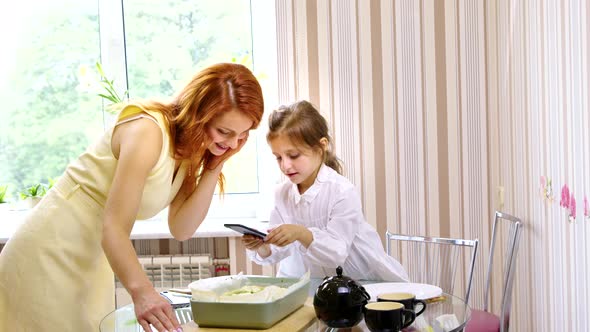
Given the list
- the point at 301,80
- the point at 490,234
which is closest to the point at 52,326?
the point at 301,80

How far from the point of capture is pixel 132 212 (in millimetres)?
1687

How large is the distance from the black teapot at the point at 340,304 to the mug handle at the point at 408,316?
11 cm

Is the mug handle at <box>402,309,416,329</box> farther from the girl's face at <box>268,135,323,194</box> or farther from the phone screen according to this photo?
the girl's face at <box>268,135,323,194</box>

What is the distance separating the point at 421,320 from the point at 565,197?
897 mm

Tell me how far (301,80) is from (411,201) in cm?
72

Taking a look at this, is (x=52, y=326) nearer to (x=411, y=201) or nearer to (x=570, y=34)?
(x=570, y=34)

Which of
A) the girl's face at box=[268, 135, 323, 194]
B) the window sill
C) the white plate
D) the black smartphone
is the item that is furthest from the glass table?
the window sill

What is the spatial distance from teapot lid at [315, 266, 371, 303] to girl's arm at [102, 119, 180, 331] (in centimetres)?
31

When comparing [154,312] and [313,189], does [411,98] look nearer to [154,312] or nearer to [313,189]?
[313,189]

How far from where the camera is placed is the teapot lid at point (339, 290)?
5.28 feet

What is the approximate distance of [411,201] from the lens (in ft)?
11.2

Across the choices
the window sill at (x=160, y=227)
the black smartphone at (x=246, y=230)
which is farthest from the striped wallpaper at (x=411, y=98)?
the black smartphone at (x=246, y=230)

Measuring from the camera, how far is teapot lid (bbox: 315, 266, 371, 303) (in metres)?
1.61

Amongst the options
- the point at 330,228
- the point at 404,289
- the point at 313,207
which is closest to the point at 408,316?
the point at 404,289
